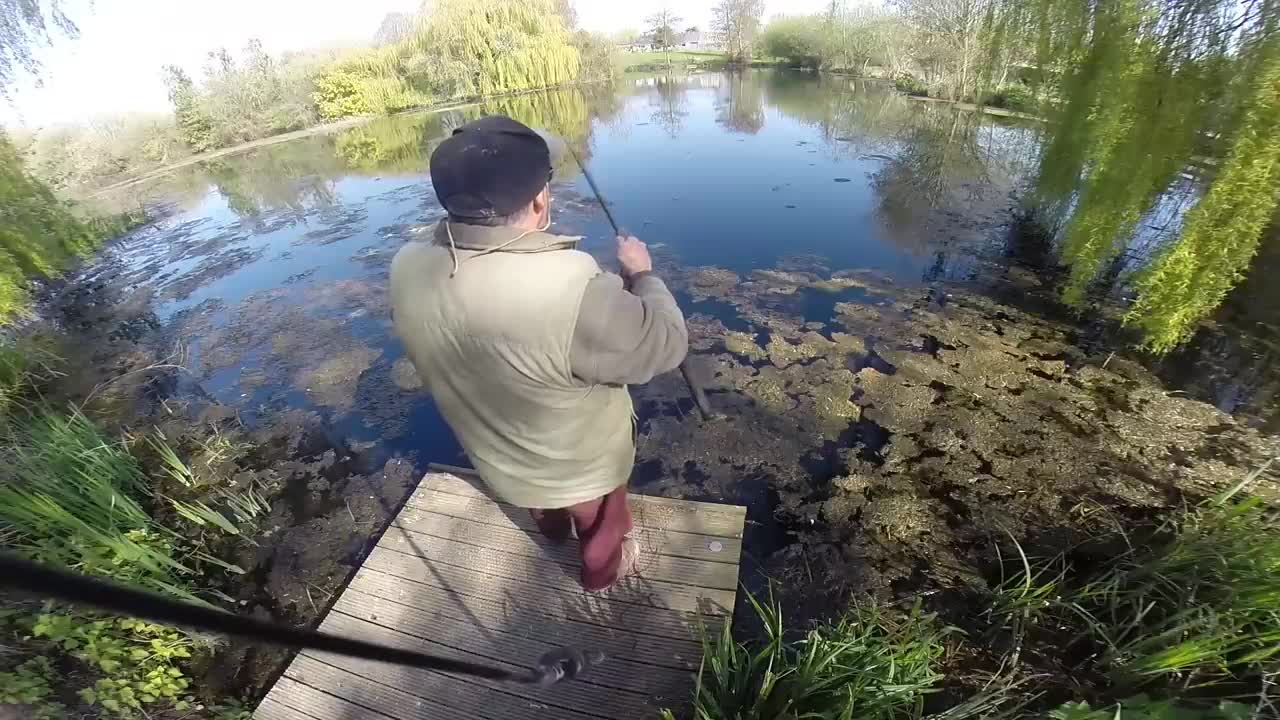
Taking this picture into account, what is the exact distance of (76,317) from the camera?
6.64m

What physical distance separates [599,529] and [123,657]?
2057mm

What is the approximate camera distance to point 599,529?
7.11 ft

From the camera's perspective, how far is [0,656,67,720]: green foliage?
1798mm

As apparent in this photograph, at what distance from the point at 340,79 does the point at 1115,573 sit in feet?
86.6

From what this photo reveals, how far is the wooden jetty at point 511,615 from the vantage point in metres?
2.08

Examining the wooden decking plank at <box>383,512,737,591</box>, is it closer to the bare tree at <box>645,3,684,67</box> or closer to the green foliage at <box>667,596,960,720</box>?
the green foliage at <box>667,596,960,720</box>

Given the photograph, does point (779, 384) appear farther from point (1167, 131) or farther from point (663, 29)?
point (663, 29)

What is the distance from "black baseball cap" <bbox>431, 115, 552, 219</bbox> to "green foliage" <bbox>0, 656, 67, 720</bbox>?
227cm

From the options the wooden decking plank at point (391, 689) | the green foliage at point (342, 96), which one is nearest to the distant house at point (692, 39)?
the green foliage at point (342, 96)

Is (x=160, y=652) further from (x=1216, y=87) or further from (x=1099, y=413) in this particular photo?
(x=1216, y=87)

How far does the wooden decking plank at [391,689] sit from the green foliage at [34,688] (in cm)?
69

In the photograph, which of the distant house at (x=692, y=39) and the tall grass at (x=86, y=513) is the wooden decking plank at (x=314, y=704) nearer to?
the tall grass at (x=86, y=513)

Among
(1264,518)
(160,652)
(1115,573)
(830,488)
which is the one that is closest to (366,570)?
(160,652)

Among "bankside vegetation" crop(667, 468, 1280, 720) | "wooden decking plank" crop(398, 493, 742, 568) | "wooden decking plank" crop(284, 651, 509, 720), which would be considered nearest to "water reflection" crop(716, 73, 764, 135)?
"wooden decking plank" crop(398, 493, 742, 568)
